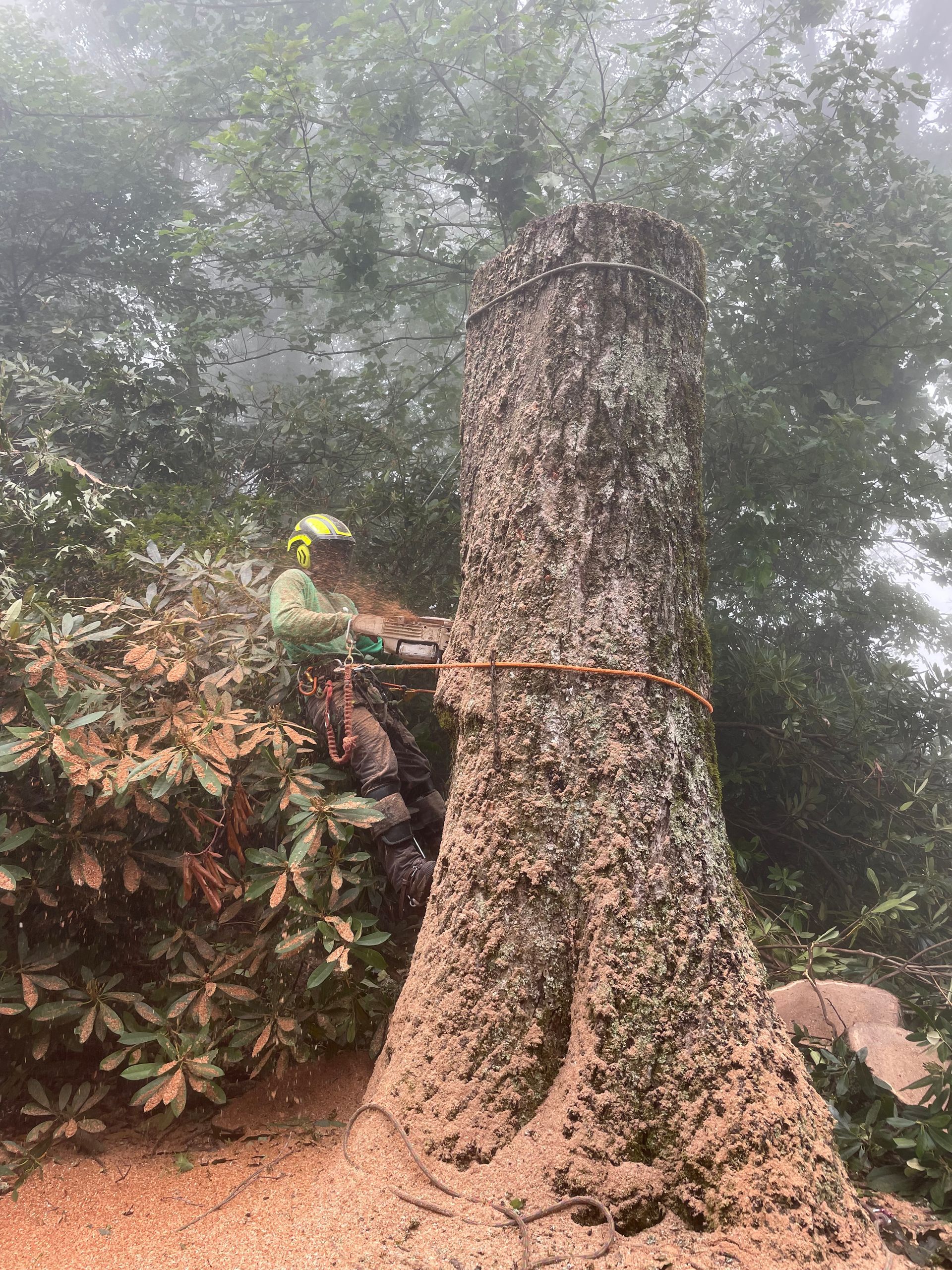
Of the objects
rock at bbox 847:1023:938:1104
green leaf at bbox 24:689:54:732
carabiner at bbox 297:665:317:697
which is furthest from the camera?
carabiner at bbox 297:665:317:697

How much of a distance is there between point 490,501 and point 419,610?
253cm

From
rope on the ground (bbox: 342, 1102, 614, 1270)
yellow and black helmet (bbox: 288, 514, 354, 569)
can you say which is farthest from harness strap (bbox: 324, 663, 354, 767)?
rope on the ground (bbox: 342, 1102, 614, 1270)

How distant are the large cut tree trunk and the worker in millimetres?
777

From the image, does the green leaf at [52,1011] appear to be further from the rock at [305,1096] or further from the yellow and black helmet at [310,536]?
the yellow and black helmet at [310,536]

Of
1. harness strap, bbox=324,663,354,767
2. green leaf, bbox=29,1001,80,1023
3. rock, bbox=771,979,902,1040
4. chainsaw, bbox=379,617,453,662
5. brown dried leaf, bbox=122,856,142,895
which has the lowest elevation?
green leaf, bbox=29,1001,80,1023

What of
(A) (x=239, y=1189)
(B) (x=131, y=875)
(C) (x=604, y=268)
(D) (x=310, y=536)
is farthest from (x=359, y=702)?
(C) (x=604, y=268)

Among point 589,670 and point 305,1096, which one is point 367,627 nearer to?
point 589,670

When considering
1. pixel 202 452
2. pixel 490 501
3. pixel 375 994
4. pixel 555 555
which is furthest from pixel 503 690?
pixel 202 452

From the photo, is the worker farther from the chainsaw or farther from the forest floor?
the forest floor

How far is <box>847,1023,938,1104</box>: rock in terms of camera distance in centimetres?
233

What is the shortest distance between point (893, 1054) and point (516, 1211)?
165 centimetres

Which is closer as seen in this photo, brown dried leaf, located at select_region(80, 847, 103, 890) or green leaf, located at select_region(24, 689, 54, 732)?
Answer: green leaf, located at select_region(24, 689, 54, 732)

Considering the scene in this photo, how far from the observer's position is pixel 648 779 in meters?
1.91

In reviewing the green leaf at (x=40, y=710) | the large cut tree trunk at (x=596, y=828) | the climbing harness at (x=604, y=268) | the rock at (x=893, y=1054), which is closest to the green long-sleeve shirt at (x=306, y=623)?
the large cut tree trunk at (x=596, y=828)
